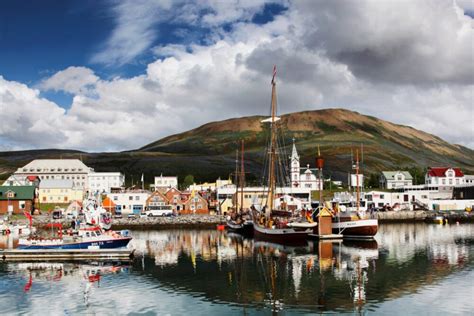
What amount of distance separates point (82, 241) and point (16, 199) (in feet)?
248

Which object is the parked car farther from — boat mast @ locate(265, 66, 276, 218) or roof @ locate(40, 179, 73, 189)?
boat mast @ locate(265, 66, 276, 218)

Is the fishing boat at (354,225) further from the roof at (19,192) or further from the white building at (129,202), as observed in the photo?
the roof at (19,192)

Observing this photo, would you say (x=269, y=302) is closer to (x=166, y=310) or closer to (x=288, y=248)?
(x=166, y=310)

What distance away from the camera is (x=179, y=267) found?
2121 inches

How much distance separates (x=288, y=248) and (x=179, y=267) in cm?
2016

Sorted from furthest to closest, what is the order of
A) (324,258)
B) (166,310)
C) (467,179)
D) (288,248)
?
(467,179) < (288,248) < (324,258) < (166,310)

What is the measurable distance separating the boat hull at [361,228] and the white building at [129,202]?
6995cm

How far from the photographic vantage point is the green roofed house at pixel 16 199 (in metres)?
126

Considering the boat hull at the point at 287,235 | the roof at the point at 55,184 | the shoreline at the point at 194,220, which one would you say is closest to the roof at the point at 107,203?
the shoreline at the point at 194,220

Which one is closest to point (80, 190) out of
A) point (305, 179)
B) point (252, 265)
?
point (305, 179)

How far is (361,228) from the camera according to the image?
79.6 metres

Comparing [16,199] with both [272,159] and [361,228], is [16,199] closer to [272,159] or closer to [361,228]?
[272,159]

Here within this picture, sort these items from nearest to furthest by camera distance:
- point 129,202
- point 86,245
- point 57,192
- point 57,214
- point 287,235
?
point 86,245, point 287,235, point 57,214, point 129,202, point 57,192

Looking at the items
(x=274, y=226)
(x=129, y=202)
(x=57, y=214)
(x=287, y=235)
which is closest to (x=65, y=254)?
(x=287, y=235)
